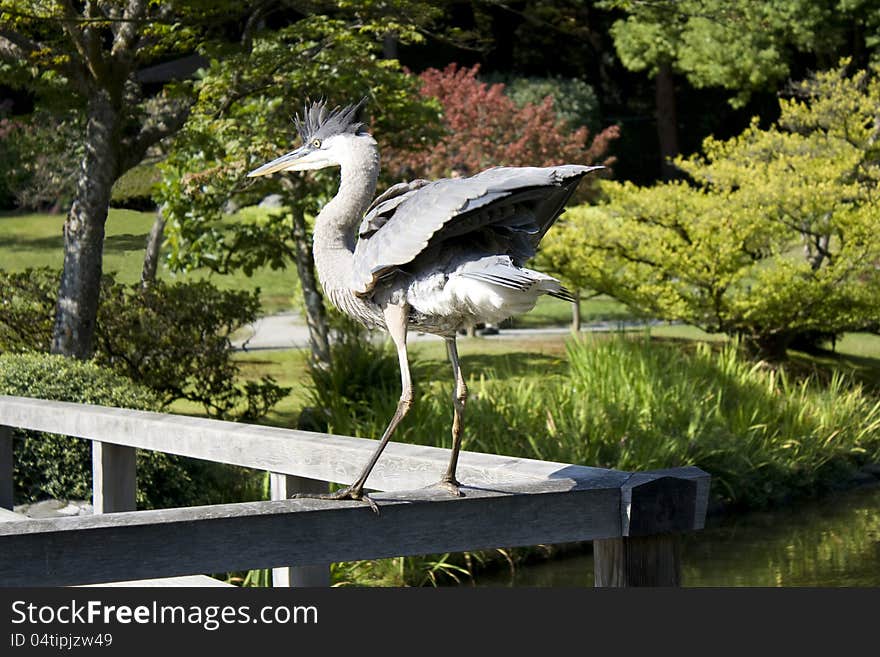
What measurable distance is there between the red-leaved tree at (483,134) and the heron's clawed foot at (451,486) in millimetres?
13287

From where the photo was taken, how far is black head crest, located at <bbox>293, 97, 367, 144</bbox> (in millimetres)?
3340

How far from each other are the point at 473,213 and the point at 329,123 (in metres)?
0.69

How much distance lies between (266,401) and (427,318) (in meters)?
7.33

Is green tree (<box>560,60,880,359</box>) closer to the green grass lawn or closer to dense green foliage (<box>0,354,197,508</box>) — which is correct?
the green grass lawn

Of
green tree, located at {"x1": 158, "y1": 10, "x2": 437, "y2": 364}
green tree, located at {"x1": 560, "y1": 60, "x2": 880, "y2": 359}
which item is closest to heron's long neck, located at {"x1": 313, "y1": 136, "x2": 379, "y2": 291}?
green tree, located at {"x1": 158, "y1": 10, "x2": 437, "y2": 364}

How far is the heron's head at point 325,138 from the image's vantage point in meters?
3.34

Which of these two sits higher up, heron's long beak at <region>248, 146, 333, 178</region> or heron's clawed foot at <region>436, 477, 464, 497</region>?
heron's long beak at <region>248, 146, 333, 178</region>

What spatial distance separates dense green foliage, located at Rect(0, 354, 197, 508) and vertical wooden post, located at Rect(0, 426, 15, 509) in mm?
1196

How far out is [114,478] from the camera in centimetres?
480

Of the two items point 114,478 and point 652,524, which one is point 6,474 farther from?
point 652,524

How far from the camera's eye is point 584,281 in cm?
1374

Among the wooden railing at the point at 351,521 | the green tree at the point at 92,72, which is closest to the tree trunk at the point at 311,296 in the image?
the green tree at the point at 92,72

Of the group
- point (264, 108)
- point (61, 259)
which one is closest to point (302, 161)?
point (264, 108)

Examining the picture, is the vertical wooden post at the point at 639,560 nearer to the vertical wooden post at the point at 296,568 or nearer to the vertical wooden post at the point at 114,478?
the vertical wooden post at the point at 296,568
